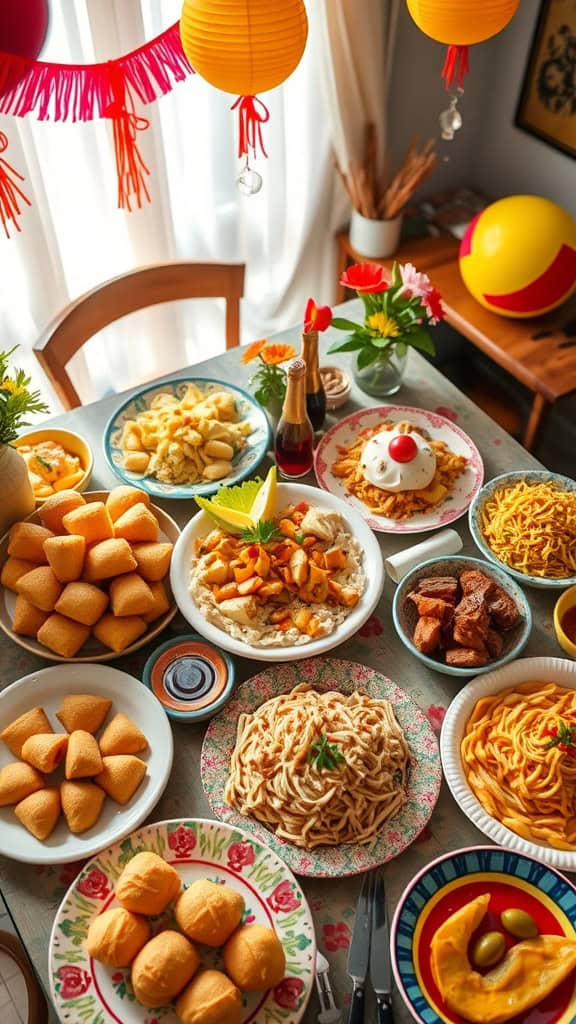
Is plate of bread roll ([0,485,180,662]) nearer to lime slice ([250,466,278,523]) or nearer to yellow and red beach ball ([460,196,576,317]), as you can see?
lime slice ([250,466,278,523])

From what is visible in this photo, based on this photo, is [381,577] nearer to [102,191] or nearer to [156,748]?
[156,748]

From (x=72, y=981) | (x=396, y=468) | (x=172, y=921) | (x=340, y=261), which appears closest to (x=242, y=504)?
(x=396, y=468)

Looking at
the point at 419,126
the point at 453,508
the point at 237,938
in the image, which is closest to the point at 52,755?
the point at 237,938

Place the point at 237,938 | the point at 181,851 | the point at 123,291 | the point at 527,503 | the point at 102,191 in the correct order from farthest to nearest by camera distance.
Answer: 1. the point at 102,191
2. the point at 123,291
3. the point at 527,503
4. the point at 181,851
5. the point at 237,938

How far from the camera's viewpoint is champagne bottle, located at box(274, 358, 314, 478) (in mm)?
1711

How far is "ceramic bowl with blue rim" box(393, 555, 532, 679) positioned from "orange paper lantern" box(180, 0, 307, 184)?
92cm

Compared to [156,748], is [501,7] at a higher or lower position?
higher

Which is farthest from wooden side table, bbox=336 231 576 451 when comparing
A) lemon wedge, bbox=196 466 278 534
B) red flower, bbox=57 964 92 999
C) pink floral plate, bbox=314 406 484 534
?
→ red flower, bbox=57 964 92 999

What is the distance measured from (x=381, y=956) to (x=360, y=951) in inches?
1.3

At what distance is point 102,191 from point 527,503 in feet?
5.29

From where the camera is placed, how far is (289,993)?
1.18 metres

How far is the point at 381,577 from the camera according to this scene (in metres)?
1.62

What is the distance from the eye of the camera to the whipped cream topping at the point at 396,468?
178 cm

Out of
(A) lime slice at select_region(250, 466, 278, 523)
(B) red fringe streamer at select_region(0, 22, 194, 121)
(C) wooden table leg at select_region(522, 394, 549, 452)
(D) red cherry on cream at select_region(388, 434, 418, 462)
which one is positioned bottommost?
(C) wooden table leg at select_region(522, 394, 549, 452)
